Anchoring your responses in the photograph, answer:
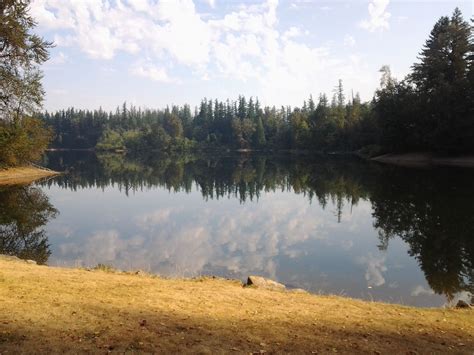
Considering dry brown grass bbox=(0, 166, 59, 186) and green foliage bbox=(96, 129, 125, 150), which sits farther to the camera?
green foliage bbox=(96, 129, 125, 150)

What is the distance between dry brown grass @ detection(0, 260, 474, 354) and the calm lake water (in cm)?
463

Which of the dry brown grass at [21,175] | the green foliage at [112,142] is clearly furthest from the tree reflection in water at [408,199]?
the green foliage at [112,142]

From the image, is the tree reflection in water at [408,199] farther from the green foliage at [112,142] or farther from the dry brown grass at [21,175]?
the green foliage at [112,142]

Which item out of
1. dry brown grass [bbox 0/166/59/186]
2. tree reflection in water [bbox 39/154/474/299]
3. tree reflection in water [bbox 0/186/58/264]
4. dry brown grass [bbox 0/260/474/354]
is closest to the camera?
dry brown grass [bbox 0/260/474/354]

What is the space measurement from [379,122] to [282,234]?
55071 mm

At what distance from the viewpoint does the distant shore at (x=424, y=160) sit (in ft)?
189

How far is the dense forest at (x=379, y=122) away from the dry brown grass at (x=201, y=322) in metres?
54.7

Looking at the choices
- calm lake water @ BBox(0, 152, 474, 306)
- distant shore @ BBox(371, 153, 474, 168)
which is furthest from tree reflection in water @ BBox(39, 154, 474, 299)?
distant shore @ BBox(371, 153, 474, 168)

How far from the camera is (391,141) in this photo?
7069 centimetres

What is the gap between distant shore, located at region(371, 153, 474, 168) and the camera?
189ft

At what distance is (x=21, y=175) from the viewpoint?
53188 mm

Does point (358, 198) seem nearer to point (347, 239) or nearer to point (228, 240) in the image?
point (347, 239)

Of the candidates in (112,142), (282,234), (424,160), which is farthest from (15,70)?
(112,142)

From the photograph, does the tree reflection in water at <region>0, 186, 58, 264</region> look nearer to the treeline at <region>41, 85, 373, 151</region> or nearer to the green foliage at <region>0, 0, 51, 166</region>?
the green foliage at <region>0, 0, 51, 166</region>
